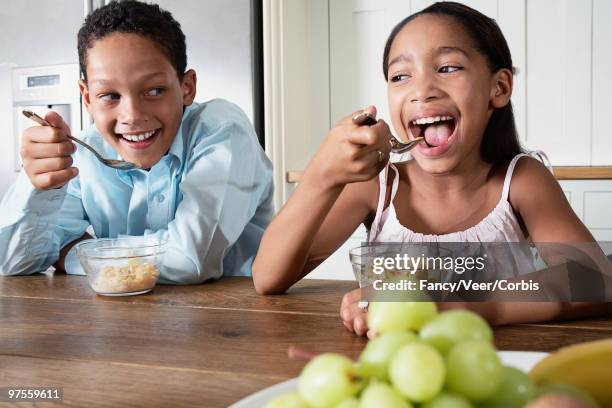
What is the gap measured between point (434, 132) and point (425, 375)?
A: 0.93m

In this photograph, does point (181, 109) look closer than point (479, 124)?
No

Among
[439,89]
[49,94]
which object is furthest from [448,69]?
[49,94]

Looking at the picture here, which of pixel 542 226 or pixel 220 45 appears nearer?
pixel 542 226

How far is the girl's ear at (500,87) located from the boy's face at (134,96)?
683 mm

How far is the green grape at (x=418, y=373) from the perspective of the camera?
25 centimetres

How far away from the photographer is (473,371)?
26 centimetres

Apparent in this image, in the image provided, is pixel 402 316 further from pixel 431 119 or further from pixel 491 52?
pixel 491 52

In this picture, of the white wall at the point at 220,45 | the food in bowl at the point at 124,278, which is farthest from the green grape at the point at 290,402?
the white wall at the point at 220,45

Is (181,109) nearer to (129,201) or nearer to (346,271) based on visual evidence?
(129,201)

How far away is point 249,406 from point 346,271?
6.57 feet

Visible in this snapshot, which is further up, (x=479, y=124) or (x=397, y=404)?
(x=479, y=124)

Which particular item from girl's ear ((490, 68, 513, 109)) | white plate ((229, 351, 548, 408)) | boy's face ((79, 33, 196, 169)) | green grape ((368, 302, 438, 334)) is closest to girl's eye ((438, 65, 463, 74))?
girl's ear ((490, 68, 513, 109))

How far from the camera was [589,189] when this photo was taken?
2072 millimetres

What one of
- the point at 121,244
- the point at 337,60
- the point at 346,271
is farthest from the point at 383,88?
the point at 121,244
